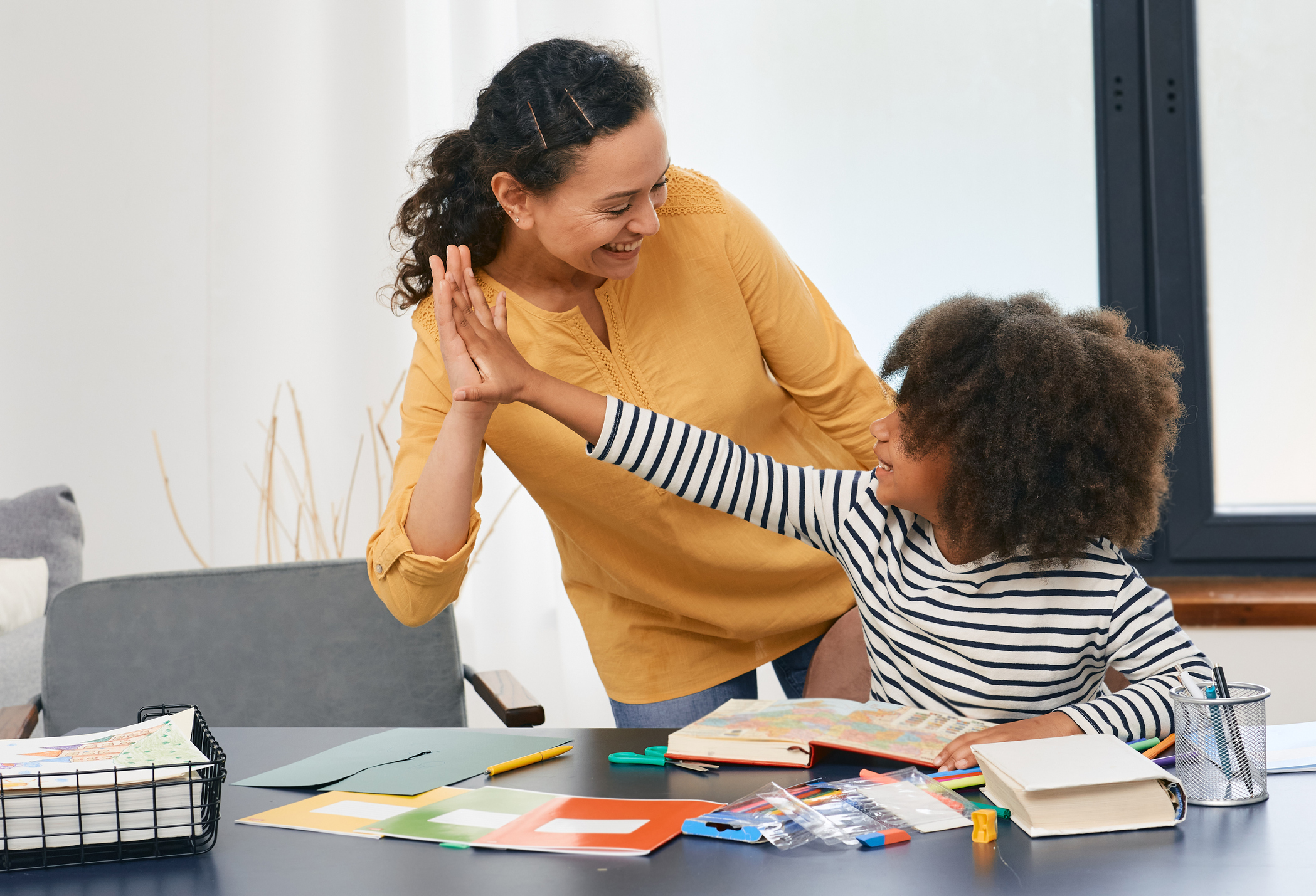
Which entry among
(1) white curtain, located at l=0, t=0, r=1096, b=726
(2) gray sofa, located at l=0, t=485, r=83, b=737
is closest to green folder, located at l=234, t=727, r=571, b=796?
(1) white curtain, located at l=0, t=0, r=1096, b=726

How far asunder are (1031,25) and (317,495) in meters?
2.06

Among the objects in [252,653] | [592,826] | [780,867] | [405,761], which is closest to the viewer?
[780,867]

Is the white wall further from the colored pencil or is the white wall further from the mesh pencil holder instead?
the mesh pencil holder

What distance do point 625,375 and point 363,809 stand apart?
70cm

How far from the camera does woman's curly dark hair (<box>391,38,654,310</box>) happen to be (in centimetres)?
128

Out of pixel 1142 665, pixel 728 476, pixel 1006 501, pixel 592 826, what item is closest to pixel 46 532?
pixel 728 476

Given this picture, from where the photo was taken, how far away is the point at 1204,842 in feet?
2.71

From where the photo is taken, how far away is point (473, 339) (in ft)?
4.20

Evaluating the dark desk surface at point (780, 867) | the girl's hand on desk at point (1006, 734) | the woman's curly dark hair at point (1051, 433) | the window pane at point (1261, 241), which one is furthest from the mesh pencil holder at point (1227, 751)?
the window pane at point (1261, 241)

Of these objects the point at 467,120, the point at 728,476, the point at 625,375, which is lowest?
the point at 728,476

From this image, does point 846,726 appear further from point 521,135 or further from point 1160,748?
point 521,135

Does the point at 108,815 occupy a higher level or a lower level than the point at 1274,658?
higher

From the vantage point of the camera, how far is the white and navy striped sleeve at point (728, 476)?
4.31ft

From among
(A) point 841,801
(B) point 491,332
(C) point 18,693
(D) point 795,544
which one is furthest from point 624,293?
(C) point 18,693
